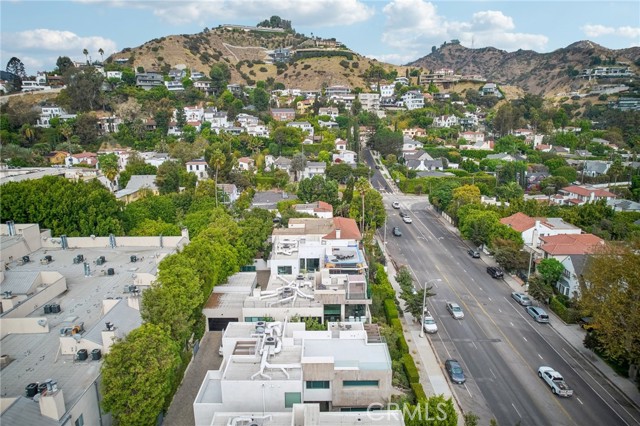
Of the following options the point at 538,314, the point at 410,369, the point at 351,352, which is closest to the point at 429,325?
the point at 410,369

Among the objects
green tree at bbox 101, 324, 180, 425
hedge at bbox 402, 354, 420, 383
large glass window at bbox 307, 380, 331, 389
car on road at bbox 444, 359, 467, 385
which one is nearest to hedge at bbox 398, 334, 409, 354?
hedge at bbox 402, 354, 420, 383

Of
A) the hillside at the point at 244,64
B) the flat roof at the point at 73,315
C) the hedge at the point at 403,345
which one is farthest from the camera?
the hillside at the point at 244,64

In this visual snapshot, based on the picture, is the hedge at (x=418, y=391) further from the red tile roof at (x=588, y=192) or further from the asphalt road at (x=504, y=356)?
the red tile roof at (x=588, y=192)

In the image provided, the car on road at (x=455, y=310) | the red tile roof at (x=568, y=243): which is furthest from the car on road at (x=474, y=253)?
the car on road at (x=455, y=310)

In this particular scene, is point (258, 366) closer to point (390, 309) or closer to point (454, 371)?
point (454, 371)

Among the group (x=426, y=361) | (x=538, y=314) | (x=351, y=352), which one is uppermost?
(x=351, y=352)

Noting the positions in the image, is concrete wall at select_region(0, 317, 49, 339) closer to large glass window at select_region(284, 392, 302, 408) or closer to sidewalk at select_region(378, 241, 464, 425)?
large glass window at select_region(284, 392, 302, 408)
